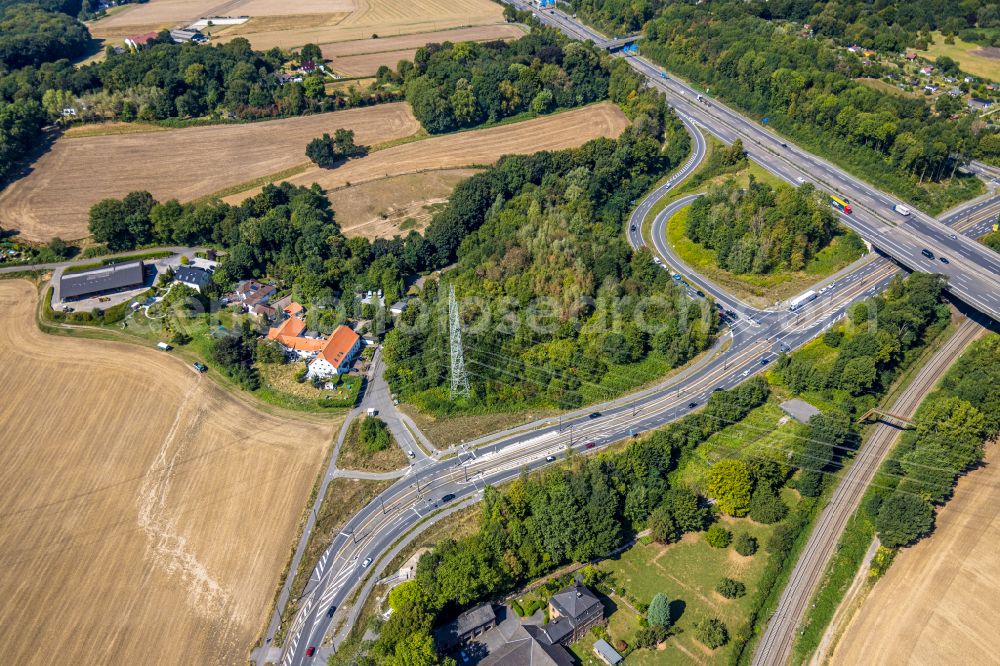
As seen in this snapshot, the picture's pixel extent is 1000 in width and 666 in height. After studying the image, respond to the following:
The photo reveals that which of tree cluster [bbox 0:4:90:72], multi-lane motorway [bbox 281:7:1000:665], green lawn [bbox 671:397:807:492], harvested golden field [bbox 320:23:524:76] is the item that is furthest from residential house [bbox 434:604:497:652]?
tree cluster [bbox 0:4:90:72]

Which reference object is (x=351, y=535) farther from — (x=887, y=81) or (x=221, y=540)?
(x=887, y=81)

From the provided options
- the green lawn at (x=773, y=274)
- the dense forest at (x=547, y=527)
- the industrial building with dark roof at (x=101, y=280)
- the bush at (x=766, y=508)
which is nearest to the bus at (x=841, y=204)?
the green lawn at (x=773, y=274)

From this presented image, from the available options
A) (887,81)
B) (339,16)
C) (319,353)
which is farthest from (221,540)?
(339,16)

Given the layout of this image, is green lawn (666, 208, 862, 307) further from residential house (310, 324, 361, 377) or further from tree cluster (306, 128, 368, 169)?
tree cluster (306, 128, 368, 169)

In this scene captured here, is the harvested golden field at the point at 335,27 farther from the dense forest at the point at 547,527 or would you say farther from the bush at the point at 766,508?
the bush at the point at 766,508

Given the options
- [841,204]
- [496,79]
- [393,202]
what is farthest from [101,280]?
[841,204]

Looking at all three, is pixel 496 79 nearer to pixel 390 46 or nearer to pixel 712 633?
pixel 390 46
